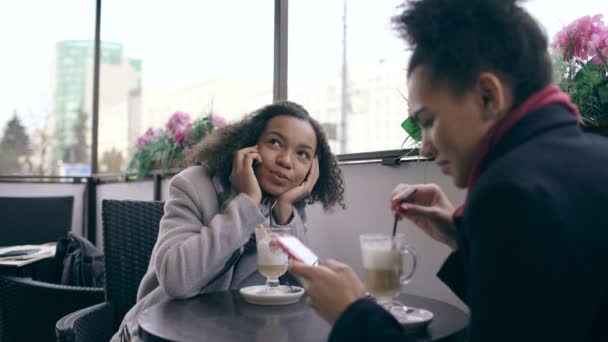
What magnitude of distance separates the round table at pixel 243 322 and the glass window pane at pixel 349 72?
876 mm

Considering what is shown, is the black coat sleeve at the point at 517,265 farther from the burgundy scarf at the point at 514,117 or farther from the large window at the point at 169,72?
the large window at the point at 169,72

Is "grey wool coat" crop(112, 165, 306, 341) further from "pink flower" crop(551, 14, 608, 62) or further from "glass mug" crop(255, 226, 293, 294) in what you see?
"pink flower" crop(551, 14, 608, 62)

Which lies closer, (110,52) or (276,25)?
(276,25)

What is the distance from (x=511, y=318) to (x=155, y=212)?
5.72 feet

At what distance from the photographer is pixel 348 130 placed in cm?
241

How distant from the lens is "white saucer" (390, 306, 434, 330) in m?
1.08

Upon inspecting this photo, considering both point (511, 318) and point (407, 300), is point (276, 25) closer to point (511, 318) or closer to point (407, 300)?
point (407, 300)

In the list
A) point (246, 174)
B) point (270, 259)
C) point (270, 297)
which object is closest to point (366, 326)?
point (270, 297)

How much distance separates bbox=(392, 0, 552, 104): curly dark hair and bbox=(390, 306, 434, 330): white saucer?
52 centimetres

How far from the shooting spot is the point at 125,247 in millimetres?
1990

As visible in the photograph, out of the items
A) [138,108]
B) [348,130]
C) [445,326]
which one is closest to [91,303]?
[348,130]

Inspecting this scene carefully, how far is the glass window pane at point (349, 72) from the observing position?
220cm

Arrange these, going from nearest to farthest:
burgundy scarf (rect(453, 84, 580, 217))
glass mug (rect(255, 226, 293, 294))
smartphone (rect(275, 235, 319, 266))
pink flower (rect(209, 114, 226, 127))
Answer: burgundy scarf (rect(453, 84, 580, 217)), smartphone (rect(275, 235, 319, 266)), glass mug (rect(255, 226, 293, 294)), pink flower (rect(209, 114, 226, 127))

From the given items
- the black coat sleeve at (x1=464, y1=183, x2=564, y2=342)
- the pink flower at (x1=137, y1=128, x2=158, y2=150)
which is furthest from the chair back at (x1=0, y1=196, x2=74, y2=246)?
the black coat sleeve at (x1=464, y1=183, x2=564, y2=342)
